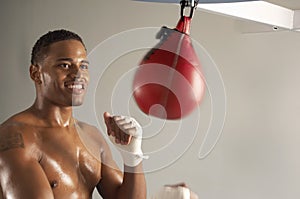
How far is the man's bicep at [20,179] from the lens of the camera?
4.52 ft

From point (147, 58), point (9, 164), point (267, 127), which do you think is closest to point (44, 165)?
point (9, 164)

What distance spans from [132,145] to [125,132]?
0.15 m

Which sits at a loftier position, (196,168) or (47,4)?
(47,4)

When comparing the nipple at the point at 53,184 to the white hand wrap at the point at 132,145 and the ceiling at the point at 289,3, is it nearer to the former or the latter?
the white hand wrap at the point at 132,145

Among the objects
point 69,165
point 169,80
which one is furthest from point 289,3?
point 169,80

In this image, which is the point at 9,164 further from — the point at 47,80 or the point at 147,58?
the point at 147,58

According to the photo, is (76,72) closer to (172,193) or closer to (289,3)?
(172,193)

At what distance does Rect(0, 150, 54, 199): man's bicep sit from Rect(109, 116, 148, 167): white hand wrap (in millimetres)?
194

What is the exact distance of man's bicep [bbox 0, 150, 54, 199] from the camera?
138 centimetres

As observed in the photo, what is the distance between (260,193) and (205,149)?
3823 millimetres

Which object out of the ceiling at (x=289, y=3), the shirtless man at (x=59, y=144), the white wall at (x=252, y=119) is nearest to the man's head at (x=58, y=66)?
the shirtless man at (x=59, y=144)

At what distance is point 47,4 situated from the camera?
11.4 feet

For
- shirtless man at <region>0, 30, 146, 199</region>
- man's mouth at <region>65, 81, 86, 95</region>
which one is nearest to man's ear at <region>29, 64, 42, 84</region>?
shirtless man at <region>0, 30, 146, 199</region>

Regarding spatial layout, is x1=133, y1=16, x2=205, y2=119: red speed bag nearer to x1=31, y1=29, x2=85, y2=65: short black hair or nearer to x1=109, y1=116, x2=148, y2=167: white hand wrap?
x1=109, y1=116, x2=148, y2=167: white hand wrap
